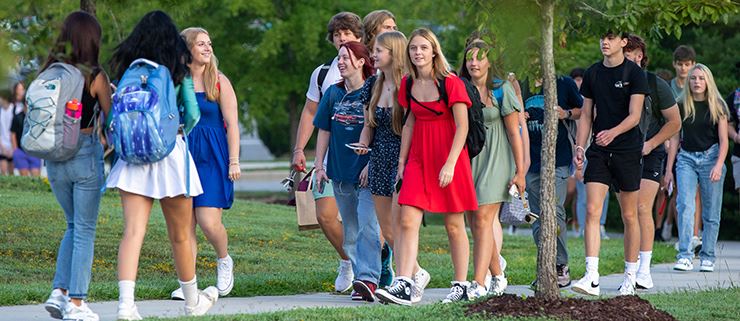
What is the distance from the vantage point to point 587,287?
9398 millimetres

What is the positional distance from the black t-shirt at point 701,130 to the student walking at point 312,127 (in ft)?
14.2

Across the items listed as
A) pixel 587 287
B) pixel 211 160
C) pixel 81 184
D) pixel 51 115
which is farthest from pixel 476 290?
pixel 51 115

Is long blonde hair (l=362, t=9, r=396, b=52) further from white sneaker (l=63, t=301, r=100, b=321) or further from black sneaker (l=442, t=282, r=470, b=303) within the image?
white sneaker (l=63, t=301, r=100, b=321)

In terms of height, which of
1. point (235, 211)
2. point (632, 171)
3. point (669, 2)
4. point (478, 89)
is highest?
point (669, 2)

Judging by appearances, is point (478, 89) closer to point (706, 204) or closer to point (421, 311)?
point (421, 311)

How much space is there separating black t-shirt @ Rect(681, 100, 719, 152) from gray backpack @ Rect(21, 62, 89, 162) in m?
6.89

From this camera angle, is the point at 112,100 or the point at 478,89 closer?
the point at 112,100

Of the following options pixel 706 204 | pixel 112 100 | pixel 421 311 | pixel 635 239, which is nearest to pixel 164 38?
pixel 112 100

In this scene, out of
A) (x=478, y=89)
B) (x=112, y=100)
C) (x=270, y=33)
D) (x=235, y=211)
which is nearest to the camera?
(x=112, y=100)

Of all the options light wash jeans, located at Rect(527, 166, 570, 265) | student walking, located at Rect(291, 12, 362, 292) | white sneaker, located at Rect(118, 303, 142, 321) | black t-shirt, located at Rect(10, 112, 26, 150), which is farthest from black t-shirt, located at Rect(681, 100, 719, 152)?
black t-shirt, located at Rect(10, 112, 26, 150)

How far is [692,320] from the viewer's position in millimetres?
7855

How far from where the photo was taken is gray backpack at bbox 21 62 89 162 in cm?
733

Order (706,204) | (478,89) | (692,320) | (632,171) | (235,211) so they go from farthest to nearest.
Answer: (235,211), (706,204), (632,171), (478,89), (692,320)

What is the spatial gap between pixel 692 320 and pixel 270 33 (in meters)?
17.1
